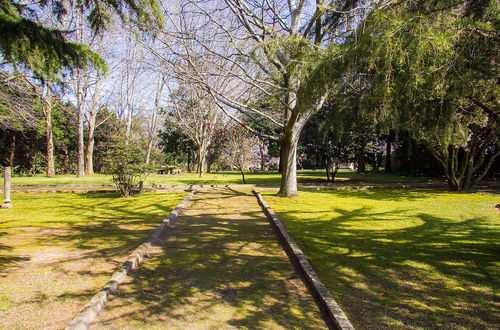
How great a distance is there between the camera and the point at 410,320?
3.10 metres

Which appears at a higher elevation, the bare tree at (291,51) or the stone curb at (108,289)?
the bare tree at (291,51)

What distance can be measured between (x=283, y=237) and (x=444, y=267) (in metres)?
2.59

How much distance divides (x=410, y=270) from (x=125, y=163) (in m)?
10.2

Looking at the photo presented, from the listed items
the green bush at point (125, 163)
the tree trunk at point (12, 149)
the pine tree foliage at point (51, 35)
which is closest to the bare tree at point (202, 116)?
the green bush at point (125, 163)

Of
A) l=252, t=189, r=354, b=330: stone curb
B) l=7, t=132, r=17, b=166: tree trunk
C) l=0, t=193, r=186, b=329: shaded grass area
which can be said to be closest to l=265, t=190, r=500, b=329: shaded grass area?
l=252, t=189, r=354, b=330: stone curb

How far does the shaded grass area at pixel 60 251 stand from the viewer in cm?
341

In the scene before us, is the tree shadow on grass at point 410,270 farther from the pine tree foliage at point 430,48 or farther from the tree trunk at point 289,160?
the tree trunk at point 289,160

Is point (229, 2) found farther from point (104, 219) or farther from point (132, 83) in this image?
point (132, 83)

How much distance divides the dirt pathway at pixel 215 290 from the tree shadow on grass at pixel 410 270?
0.51 meters

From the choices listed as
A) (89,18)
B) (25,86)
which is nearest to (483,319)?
(89,18)

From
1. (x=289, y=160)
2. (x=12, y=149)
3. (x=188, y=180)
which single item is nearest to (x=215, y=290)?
(x=289, y=160)

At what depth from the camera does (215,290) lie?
391 cm

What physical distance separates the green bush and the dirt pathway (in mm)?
6136

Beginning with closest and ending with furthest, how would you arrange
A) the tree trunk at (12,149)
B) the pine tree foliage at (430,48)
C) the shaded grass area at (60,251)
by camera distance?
the shaded grass area at (60,251), the pine tree foliage at (430,48), the tree trunk at (12,149)
